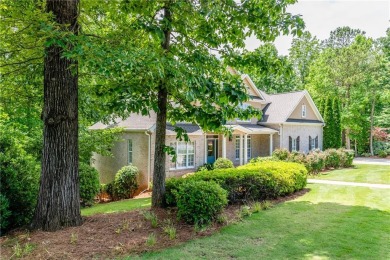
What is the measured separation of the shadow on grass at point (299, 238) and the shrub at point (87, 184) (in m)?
7.35

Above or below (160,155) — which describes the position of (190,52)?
above

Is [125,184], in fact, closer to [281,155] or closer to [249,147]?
[281,155]

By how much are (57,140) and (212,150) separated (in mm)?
15396

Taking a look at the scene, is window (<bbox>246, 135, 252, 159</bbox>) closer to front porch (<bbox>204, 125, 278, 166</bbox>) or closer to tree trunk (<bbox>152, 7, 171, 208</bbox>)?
front porch (<bbox>204, 125, 278, 166</bbox>)

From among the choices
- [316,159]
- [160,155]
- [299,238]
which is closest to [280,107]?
[316,159]

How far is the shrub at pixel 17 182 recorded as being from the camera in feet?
21.5

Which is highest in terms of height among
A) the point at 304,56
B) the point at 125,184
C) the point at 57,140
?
the point at 304,56

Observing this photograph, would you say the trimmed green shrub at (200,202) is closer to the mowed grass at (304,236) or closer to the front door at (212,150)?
the mowed grass at (304,236)

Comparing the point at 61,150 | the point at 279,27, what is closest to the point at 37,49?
the point at 61,150

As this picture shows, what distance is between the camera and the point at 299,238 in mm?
6340

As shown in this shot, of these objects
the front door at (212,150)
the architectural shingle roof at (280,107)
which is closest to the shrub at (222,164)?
the front door at (212,150)

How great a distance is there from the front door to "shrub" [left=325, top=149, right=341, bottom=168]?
801cm

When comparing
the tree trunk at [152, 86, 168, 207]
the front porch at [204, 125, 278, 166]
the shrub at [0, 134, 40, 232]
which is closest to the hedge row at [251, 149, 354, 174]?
the front porch at [204, 125, 278, 166]

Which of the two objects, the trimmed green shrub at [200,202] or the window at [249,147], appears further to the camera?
the window at [249,147]
